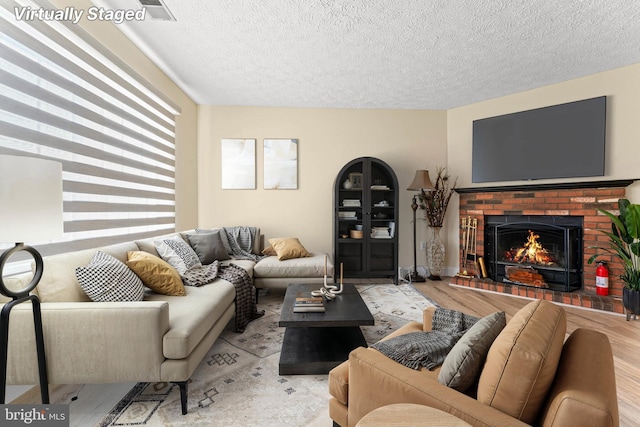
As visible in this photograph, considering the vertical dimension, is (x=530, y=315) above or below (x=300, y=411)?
above

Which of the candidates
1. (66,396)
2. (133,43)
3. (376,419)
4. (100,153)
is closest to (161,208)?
(100,153)

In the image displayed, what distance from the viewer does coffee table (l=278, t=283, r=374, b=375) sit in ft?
6.12

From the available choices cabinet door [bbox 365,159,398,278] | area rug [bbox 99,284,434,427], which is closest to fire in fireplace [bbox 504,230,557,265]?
cabinet door [bbox 365,159,398,278]

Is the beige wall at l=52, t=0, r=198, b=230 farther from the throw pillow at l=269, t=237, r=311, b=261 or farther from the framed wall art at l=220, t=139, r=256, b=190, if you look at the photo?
the throw pillow at l=269, t=237, r=311, b=261

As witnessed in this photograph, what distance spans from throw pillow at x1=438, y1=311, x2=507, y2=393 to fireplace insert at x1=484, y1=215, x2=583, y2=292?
3349 millimetres

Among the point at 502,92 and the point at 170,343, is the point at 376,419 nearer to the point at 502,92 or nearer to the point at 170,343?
the point at 170,343

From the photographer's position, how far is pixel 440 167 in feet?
15.1

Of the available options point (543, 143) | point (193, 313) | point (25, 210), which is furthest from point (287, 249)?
point (543, 143)

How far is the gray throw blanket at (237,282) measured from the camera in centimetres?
252

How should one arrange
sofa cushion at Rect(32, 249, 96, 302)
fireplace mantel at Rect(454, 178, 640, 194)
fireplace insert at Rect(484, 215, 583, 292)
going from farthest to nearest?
fireplace insert at Rect(484, 215, 583, 292)
fireplace mantel at Rect(454, 178, 640, 194)
sofa cushion at Rect(32, 249, 96, 302)

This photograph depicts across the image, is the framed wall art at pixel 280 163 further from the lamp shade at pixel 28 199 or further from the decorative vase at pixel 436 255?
the lamp shade at pixel 28 199

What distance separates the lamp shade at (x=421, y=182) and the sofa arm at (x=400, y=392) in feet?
10.8

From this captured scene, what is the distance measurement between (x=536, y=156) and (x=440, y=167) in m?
1.23

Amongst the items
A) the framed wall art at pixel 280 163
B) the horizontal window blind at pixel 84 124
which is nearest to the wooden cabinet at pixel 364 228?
the framed wall art at pixel 280 163
